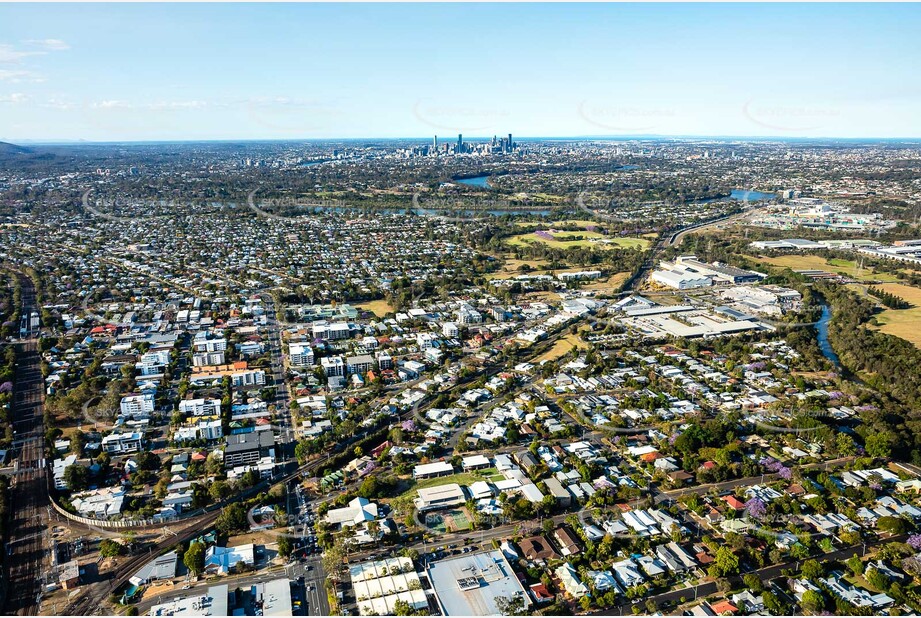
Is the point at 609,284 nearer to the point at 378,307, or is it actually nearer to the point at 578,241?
the point at 578,241

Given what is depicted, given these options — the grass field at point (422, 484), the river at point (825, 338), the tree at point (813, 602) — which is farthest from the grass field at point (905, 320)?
the grass field at point (422, 484)

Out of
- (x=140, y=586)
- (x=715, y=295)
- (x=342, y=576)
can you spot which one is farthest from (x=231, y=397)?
(x=715, y=295)

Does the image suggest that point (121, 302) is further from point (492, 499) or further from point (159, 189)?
point (159, 189)

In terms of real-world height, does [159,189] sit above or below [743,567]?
above

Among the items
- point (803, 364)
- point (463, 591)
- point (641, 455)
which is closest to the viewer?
point (463, 591)

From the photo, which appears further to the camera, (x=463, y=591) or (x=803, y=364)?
(x=803, y=364)

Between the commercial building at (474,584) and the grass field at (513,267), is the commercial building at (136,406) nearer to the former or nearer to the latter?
the commercial building at (474,584)

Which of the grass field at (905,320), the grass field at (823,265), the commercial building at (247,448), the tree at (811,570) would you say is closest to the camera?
the tree at (811,570)
